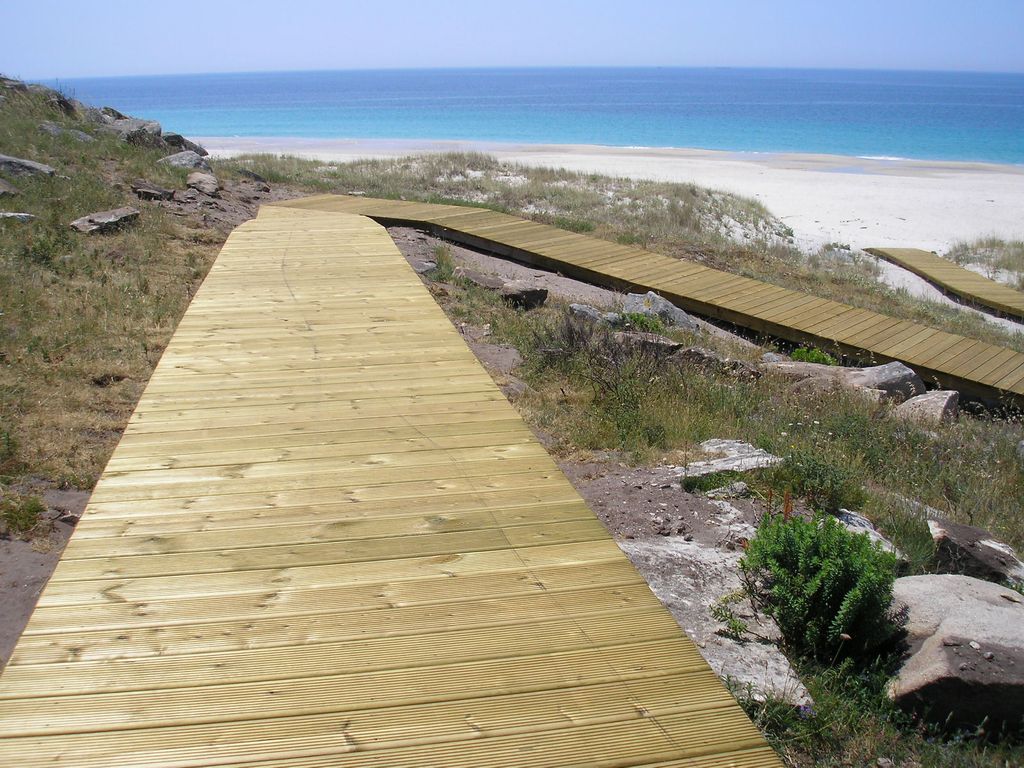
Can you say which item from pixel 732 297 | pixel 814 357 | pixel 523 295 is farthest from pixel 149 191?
pixel 814 357

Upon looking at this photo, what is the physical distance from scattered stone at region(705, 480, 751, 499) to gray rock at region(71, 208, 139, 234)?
757 centimetres

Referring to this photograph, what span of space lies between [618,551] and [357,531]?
0.99 metres

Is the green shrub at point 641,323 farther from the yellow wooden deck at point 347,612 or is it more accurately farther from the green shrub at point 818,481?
the yellow wooden deck at point 347,612

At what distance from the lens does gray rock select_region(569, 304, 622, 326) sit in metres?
8.91

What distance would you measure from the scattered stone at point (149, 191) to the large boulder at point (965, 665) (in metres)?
A: 10.8

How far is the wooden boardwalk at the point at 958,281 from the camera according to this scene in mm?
15109

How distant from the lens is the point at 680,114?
268 feet

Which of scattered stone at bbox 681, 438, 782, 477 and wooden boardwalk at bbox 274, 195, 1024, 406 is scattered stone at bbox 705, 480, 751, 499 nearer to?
scattered stone at bbox 681, 438, 782, 477

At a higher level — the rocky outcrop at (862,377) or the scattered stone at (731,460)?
the scattered stone at (731,460)

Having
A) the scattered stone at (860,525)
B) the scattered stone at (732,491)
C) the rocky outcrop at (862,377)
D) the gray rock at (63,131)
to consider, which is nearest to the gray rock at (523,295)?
the rocky outcrop at (862,377)

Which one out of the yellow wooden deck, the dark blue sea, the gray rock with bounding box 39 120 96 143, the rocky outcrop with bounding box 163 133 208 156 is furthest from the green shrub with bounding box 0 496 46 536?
the dark blue sea

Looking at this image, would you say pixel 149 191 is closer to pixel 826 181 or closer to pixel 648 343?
pixel 648 343

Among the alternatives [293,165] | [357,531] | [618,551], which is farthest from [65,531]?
[293,165]

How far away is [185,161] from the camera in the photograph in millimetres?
13898
